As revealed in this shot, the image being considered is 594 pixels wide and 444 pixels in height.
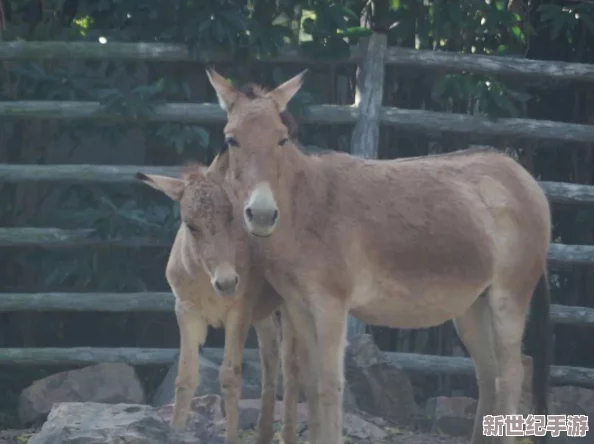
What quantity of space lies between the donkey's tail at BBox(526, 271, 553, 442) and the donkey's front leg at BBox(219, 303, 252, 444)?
82.0 inches

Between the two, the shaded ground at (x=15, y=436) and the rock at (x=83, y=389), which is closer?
the shaded ground at (x=15, y=436)

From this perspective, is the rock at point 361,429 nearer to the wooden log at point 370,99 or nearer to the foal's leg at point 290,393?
the foal's leg at point 290,393

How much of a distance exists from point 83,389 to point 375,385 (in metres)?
2.09

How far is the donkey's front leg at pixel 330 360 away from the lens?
598 cm

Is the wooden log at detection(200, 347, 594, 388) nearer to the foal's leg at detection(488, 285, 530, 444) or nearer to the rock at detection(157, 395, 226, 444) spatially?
the rock at detection(157, 395, 226, 444)

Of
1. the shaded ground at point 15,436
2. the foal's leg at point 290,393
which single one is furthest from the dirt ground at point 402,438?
the foal's leg at point 290,393

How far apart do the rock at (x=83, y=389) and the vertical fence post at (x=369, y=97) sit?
174cm

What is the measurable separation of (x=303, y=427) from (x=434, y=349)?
103 inches

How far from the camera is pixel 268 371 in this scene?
22.5 feet

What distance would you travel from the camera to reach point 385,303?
21.0ft

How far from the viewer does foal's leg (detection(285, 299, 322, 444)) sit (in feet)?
20.2

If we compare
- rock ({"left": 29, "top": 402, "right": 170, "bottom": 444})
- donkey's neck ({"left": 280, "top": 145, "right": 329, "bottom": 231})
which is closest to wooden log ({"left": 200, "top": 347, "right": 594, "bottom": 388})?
rock ({"left": 29, "top": 402, "right": 170, "bottom": 444})

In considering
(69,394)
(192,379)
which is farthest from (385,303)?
(69,394)

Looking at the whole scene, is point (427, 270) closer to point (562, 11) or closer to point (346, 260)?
point (346, 260)
